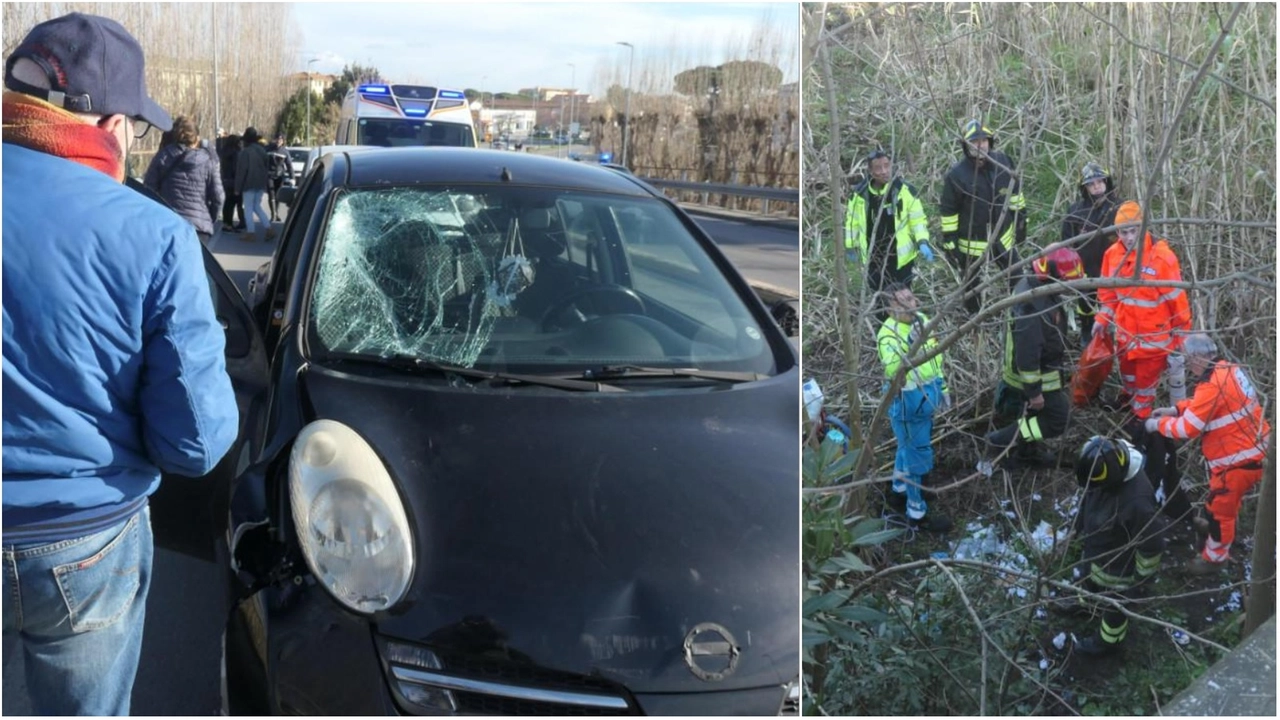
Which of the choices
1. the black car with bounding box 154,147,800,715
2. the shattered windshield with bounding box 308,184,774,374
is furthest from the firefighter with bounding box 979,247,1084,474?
the shattered windshield with bounding box 308,184,774,374

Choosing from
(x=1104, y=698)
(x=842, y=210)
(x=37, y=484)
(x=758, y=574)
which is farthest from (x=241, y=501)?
(x=1104, y=698)

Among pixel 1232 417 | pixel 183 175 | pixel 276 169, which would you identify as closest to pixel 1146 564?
pixel 1232 417

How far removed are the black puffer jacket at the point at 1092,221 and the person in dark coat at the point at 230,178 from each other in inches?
393

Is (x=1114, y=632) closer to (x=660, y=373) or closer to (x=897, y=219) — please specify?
(x=897, y=219)

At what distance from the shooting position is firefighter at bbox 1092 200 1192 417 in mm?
2656

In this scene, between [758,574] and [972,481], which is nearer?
[758,574]

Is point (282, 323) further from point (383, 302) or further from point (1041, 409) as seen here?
point (1041, 409)

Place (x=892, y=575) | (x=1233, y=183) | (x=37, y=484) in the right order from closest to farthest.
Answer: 1. (x=37, y=484)
2. (x=1233, y=183)
3. (x=892, y=575)

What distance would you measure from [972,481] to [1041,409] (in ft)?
0.80

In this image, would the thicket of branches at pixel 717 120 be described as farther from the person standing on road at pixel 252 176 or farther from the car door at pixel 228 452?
the person standing on road at pixel 252 176

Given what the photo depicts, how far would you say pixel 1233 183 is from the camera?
8.57 feet

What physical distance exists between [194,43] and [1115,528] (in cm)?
514

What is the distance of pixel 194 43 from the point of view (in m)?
5.92

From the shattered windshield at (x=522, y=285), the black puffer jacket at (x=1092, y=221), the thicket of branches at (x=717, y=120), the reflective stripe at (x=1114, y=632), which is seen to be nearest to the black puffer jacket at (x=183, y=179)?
the thicket of branches at (x=717, y=120)
